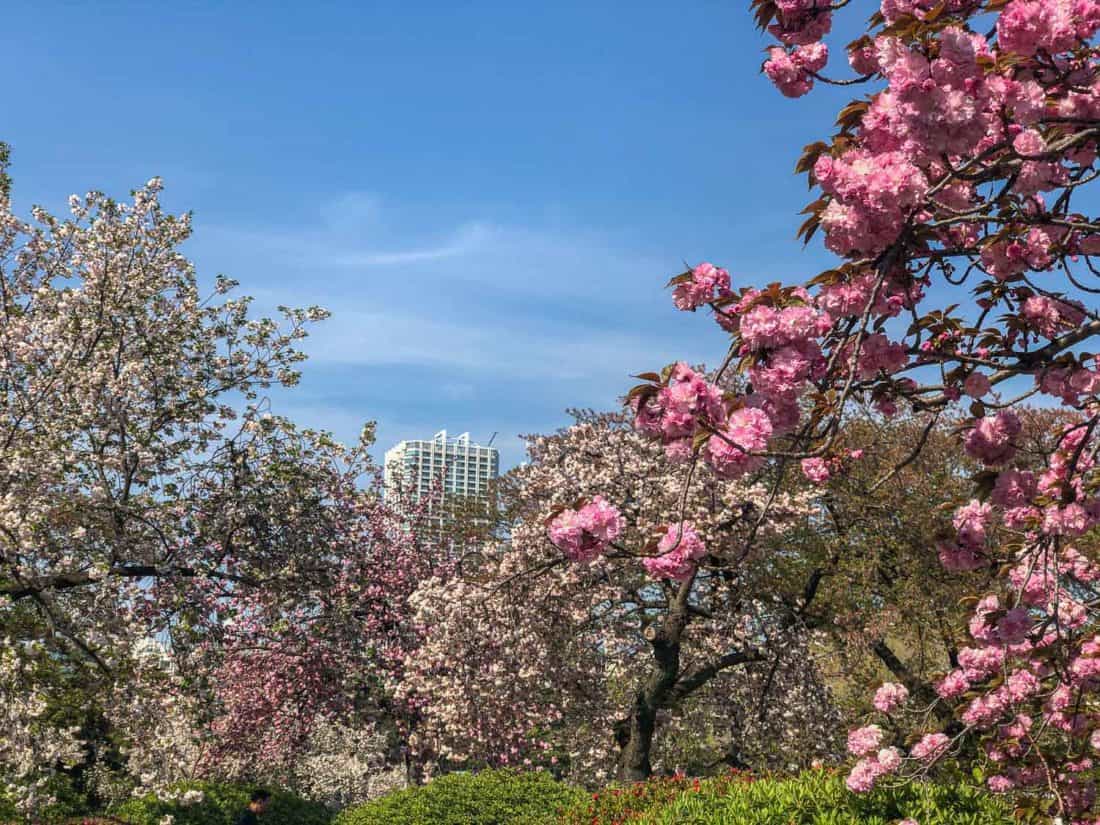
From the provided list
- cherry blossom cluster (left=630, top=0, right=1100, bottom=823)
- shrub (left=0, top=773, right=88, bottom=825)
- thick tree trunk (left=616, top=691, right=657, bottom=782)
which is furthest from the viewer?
thick tree trunk (left=616, top=691, right=657, bottom=782)

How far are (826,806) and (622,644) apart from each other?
802 centimetres

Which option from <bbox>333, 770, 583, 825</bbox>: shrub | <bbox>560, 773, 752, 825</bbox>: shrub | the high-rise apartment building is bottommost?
<bbox>333, 770, 583, 825</bbox>: shrub

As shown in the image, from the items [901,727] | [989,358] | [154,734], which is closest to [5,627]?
[154,734]

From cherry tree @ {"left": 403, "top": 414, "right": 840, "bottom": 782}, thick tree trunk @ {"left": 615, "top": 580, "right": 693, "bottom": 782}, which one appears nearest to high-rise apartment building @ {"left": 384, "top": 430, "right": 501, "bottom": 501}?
cherry tree @ {"left": 403, "top": 414, "right": 840, "bottom": 782}

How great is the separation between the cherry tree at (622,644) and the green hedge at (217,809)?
472 centimetres

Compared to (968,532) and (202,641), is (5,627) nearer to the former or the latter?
(202,641)

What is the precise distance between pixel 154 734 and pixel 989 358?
939 centimetres

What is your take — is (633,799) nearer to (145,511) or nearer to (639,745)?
(639,745)

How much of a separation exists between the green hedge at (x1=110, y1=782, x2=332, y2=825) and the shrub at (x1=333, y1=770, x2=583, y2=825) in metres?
3.30

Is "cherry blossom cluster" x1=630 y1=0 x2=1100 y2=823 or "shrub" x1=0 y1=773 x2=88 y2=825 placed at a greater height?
"cherry blossom cluster" x1=630 y1=0 x2=1100 y2=823

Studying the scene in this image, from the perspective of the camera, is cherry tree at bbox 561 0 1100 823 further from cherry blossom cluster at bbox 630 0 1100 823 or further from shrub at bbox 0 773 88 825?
shrub at bbox 0 773 88 825

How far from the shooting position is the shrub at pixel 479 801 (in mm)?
13133

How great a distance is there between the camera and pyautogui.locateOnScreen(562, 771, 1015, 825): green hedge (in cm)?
700

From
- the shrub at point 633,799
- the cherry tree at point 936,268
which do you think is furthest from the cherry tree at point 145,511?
the cherry tree at point 936,268
